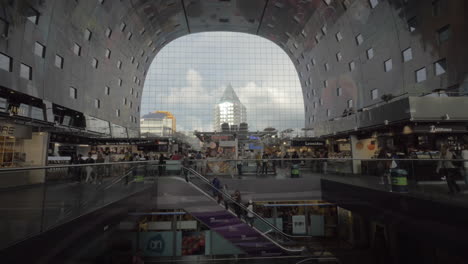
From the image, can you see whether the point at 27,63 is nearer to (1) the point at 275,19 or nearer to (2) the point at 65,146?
(2) the point at 65,146

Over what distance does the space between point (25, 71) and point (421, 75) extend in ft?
84.7

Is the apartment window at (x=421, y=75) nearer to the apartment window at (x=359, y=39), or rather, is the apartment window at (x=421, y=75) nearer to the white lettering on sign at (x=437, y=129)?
the white lettering on sign at (x=437, y=129)

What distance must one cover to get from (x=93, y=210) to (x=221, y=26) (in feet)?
123

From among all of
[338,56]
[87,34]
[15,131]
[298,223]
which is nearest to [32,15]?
[87,34]

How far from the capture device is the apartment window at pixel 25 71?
15.2m

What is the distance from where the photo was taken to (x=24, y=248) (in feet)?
12.9

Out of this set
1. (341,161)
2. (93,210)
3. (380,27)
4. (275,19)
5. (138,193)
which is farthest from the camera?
(275,19)

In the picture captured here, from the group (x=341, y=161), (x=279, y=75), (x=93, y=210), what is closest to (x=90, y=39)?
(x=93, y=210)

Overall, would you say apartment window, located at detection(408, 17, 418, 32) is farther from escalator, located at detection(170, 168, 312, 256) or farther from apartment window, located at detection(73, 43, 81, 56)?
apartment window, located at detection(73, 43, 81, 56)

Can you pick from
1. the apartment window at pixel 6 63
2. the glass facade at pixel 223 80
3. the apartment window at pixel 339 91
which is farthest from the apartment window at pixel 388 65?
the apartment window at pixel 6 63

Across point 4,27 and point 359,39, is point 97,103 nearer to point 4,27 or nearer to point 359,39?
point 4,27

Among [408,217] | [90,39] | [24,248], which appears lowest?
[408,217]

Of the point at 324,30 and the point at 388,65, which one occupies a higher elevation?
the point at 324,30

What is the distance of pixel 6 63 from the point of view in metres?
14.1
